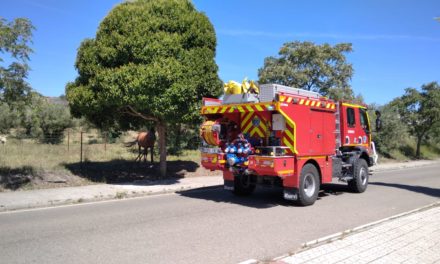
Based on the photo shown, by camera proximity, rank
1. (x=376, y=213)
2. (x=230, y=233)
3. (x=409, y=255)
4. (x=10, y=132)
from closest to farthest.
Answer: (x=409, y=255) < (x=230, y=233) < (x=376, y=213) < (x=10, y=132)

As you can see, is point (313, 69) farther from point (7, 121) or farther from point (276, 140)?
point (7, 121)

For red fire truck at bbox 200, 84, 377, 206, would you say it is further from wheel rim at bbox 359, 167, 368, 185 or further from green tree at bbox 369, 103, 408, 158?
green tree at bbox 369, 103, 408, 158

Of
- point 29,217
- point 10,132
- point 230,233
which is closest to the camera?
point 230,233

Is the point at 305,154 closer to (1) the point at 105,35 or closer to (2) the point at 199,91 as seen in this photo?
→ (2) the point at 199,91

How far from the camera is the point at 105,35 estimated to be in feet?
45.9

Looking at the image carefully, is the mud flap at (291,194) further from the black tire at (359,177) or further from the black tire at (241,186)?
A: the black tire at (359,177)

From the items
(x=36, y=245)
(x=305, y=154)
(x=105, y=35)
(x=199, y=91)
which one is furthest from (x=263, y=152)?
(x=105, y=35)

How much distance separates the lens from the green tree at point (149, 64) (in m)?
12.8

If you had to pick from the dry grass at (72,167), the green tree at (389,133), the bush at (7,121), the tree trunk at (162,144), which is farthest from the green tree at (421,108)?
the bush at (7,121)

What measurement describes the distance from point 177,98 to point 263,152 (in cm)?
395

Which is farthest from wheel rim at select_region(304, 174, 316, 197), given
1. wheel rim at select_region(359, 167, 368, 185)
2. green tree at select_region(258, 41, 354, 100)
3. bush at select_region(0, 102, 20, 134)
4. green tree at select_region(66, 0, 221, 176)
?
bush at select_region(0, 102, 20, 134)

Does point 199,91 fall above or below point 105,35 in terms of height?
below

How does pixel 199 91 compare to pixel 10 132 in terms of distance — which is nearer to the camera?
pixel 199 91

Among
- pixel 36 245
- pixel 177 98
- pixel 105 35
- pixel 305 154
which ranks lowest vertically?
pixel 36 245
